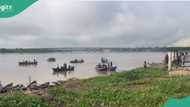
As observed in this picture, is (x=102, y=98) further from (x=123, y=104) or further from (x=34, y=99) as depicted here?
(x=34, y=99)

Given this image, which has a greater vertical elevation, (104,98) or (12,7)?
(12,7)

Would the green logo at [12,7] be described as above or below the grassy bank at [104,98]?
above

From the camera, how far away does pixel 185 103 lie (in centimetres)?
605

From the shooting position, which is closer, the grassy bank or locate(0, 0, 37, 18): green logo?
locate(0, 0, 37, 18): green logo

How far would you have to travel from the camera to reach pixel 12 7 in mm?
5129

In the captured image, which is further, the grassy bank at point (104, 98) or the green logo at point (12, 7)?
the grassy bank at point (104, 98)

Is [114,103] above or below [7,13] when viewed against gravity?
below

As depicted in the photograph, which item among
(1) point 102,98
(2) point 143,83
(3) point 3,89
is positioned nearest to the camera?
(1) point 102,98

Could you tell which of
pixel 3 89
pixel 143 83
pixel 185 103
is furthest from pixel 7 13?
pixel 3 89

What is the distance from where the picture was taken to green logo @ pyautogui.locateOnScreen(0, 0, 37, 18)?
5.08 meters

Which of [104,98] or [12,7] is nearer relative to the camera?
[12,7]

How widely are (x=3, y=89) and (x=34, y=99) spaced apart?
6.78 metres

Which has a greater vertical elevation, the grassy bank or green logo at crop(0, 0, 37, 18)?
green logo at crop(0, 0, 37, 18)

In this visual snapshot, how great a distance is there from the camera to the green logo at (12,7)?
5078 millimetres
